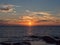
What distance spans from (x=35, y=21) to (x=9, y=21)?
1.66ft

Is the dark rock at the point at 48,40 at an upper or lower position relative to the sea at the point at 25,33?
lower

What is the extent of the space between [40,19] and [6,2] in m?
0.74

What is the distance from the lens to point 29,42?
274cm

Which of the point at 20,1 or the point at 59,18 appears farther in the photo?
the point at 59,18

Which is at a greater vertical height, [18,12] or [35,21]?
[18,12]

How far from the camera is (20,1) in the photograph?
8.73 feet

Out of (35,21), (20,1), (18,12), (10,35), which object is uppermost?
(20,1)

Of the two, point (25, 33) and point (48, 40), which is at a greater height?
point (25, 33)

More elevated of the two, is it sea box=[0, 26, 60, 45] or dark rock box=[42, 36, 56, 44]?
sea box=[0, 26, 60, 45]

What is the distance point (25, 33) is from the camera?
2760mm

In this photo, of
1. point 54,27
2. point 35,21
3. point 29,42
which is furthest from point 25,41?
point 54,27

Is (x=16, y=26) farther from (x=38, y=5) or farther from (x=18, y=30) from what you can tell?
(x=38, y=5)

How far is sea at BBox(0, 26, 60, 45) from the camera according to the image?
2.72 m

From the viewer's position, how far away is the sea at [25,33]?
8.93ft
